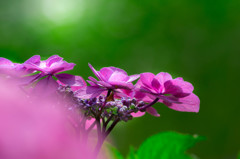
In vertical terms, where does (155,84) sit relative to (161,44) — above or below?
above

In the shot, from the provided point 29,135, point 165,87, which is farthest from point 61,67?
point 29,135

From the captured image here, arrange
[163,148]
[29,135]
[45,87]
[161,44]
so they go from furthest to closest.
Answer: [161,44]
[163,148]
[45,87]
[29,135]

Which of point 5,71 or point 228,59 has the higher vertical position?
point 5,71

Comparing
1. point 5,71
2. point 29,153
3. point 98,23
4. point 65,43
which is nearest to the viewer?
point 29,153

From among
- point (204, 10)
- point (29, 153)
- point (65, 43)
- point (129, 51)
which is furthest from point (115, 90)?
point (204, 10)

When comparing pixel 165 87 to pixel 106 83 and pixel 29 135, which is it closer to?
pixel 106 83

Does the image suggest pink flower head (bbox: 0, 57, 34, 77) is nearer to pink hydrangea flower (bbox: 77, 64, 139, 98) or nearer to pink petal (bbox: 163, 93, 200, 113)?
pink hydrangea flower (bbox: 77, 64, 139, 98)

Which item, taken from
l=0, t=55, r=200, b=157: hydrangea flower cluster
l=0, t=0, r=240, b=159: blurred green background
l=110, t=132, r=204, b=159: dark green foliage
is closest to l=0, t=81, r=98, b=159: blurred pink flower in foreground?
l=0, t=55, r=200, b=157: hydrangea flower cluster

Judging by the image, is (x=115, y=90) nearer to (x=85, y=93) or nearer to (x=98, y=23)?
(x=85, y=93)
